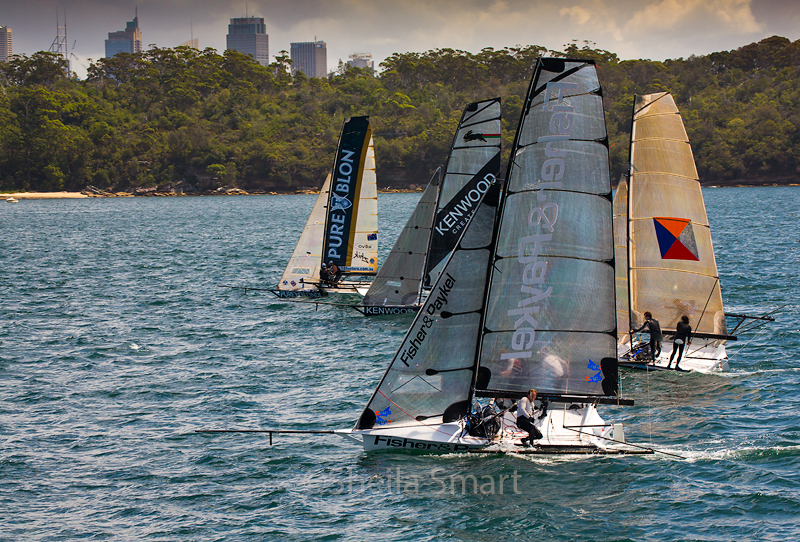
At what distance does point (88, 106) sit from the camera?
178 m

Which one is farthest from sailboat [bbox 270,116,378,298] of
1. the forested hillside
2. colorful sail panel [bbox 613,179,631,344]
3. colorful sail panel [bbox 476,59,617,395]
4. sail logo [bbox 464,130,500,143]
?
the forested hillside

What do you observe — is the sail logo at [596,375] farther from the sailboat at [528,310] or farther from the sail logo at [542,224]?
the sail logo at [542,224]

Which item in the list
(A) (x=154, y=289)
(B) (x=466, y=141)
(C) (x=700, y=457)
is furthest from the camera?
(A) (x=154, y=289)

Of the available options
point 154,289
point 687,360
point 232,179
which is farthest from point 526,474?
point 232,179

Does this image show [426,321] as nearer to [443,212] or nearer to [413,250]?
[443,212]

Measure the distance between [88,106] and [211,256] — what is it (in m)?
133

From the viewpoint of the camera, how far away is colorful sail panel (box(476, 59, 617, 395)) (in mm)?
A: 17422

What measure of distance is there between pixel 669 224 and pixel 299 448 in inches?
570

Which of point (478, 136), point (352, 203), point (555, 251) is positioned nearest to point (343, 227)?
point (352, 203)

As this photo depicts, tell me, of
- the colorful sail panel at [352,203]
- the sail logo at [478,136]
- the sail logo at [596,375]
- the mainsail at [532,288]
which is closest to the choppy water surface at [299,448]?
the mainsail at [532,288]

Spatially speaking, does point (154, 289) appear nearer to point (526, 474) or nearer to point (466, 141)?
point (466, 141)

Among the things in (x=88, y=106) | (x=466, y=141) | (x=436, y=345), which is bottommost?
(x=436, y=345)

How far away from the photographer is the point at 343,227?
1538 inches

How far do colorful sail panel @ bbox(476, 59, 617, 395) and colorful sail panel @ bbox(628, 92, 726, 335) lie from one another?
913cm
